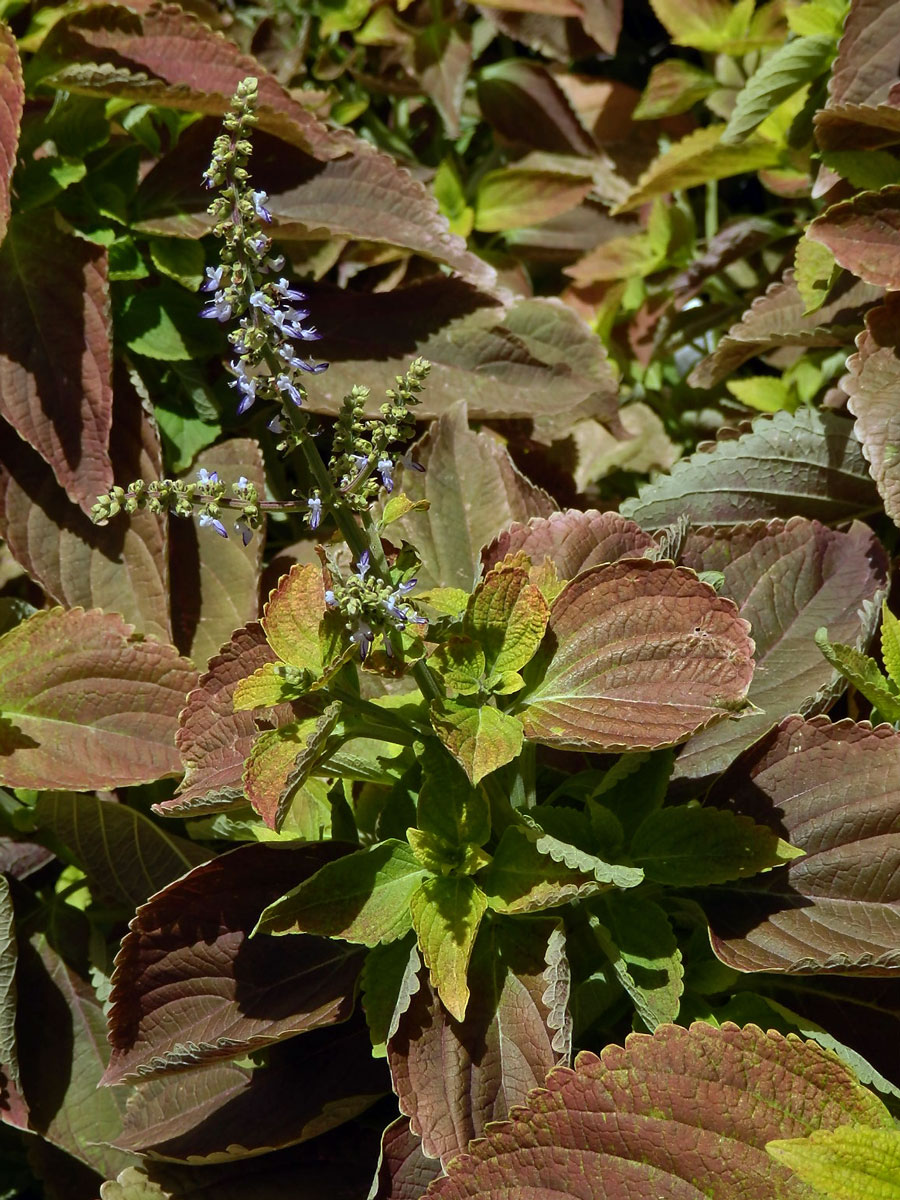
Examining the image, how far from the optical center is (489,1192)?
2.69 feet

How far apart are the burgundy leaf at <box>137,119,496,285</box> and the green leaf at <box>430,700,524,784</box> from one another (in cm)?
61

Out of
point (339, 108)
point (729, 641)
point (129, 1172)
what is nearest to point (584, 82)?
point (339, 108)

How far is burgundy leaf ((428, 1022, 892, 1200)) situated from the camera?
799 mm

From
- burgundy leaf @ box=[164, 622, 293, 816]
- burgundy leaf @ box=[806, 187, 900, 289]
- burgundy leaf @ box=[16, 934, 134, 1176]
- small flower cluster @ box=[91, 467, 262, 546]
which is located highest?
burgundy leaf @ box=[806, 187, 900, 289]

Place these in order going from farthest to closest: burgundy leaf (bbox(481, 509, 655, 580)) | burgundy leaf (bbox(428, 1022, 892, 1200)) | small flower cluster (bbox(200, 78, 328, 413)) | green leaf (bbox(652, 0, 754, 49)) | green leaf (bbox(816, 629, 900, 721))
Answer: green leaf (bbox(652, 0, 754, 49)) < burgundy leaf (bbox(481, 509, 655, 580)) < green leaf (bbox(816, 629, 900, 721)) < burgundy leaf (bbox(428, 1022, 892, 1200)) < small flower cluster (bbox(200, 78, 328, 413))

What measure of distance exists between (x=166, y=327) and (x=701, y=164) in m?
0.63

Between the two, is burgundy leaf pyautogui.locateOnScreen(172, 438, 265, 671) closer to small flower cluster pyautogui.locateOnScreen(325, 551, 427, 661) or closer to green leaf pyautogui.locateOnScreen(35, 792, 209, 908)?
green leaf pyautogui.locateOnScreen(35, 792, 209, 908)

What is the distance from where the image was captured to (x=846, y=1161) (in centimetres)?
74

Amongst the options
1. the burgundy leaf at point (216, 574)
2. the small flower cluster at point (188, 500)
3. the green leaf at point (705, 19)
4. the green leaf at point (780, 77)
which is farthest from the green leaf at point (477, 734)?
the green leaf at point (705, 19)

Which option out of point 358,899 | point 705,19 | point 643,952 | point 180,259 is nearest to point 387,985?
point 358,899

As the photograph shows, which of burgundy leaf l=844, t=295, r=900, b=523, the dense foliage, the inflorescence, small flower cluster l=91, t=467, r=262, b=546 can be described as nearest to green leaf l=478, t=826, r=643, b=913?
the dense foliage

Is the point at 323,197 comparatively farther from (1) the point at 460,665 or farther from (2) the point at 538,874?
(2) the point at 538,874

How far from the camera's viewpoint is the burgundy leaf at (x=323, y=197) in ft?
4.23

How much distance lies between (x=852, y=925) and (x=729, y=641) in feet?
0.77
